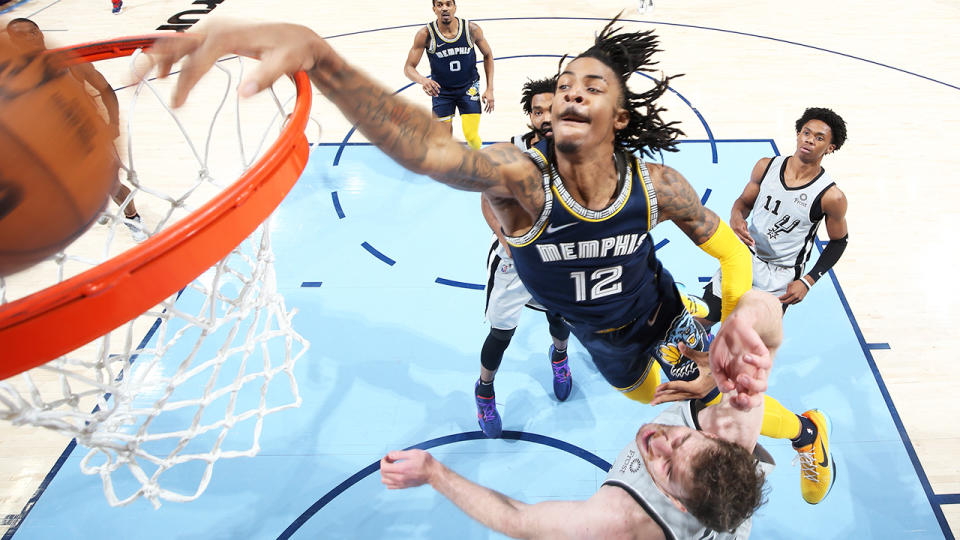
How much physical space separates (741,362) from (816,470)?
47.5 inches

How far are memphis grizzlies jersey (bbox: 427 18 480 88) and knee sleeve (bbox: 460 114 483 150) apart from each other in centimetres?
29

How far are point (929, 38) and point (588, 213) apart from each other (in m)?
8.51

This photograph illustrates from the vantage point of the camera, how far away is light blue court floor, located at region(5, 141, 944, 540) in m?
2.98

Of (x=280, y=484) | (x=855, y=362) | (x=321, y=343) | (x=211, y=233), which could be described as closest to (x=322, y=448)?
(x=280, y=484)

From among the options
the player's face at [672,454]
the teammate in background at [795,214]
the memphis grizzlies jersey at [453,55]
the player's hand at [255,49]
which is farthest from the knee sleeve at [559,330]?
the memphis grizzlies jersey at [453,55]

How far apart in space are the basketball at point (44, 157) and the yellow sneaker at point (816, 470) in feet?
10.0

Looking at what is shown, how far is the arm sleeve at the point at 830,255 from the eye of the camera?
3344 mm

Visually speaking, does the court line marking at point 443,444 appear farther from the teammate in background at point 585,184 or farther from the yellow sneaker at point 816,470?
the yellow sneaker at point 816,470

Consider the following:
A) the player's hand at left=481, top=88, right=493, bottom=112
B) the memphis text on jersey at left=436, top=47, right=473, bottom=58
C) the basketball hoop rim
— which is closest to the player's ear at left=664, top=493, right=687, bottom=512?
the basketball hoop rim

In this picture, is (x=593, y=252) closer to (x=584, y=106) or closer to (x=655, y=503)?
(x=584, y=106)

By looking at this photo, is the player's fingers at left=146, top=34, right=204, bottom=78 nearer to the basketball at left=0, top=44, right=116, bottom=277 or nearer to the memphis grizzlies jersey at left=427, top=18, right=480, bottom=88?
the basketball at left=0, top=44, right=116, bottom=277

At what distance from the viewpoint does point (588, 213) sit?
2.04 m

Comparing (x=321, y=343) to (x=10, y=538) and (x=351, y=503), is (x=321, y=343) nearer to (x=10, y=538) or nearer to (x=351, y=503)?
(x=351, y=503)

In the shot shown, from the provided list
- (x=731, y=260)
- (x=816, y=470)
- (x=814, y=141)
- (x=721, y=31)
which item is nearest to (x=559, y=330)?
(x=731, y=260)
